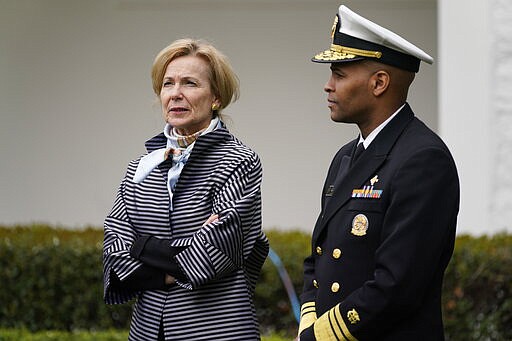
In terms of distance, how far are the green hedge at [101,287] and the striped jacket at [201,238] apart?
8.94ft

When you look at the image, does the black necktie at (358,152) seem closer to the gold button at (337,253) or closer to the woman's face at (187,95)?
the gold button at (337,253)

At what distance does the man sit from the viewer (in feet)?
11.5

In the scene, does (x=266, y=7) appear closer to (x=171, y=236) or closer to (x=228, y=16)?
(x=228, y=16)

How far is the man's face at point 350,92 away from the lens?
12.2 ft

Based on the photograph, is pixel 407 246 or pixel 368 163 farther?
pixel 368 163

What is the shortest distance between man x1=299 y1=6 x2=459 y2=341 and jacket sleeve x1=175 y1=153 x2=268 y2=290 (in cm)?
37

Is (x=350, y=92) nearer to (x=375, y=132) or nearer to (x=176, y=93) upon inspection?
(x=375, y=132)

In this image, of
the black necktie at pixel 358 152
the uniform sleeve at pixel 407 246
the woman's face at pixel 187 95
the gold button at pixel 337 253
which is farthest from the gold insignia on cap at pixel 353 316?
the woman's face at pixel 187 95

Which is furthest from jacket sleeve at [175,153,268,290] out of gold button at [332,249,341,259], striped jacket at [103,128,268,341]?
gold button at [332,249,341,259]

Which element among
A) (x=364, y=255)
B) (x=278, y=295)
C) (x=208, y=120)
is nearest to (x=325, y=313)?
(x=364, y=255)

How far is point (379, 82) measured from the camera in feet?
12.3

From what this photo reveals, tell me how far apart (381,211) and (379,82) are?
447 millimetres

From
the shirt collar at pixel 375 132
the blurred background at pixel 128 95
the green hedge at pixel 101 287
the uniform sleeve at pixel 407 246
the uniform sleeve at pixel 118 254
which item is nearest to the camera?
the uniform sleeve at pixel 407 246

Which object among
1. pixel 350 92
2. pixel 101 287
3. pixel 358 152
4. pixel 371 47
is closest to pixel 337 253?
pixel 358 152
